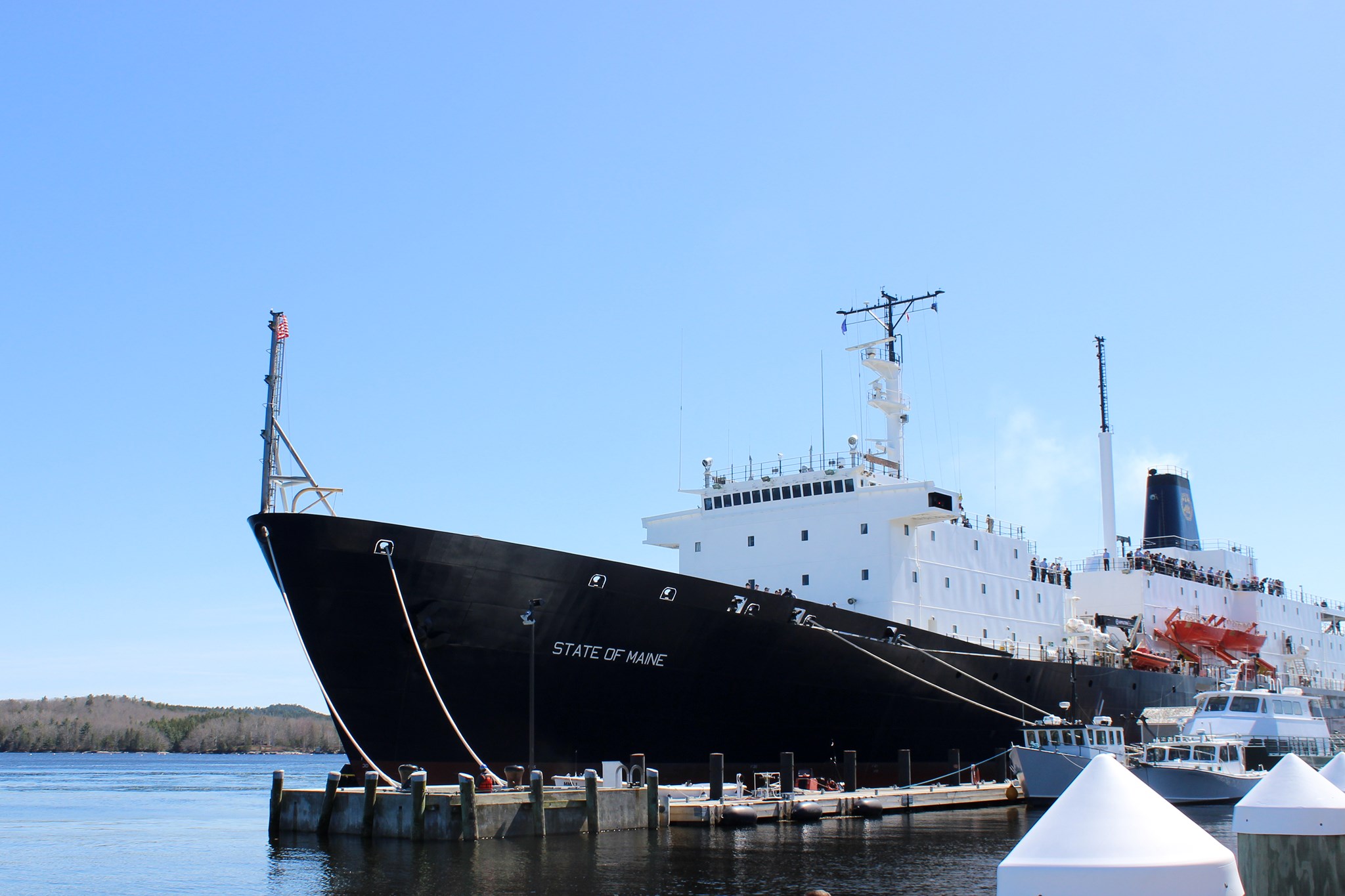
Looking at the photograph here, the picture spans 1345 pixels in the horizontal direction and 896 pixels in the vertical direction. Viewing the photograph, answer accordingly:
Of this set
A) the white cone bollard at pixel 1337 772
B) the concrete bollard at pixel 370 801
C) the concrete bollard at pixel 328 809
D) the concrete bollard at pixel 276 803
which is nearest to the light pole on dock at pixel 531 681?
the concrete bollard at pixel 370 801

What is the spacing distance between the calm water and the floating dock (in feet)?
0.93

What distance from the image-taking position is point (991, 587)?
27.9 meters

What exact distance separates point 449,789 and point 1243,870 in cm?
1571

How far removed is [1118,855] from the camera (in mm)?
2383

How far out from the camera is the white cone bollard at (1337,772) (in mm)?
6344

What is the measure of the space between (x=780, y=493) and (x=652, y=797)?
896 centimetres

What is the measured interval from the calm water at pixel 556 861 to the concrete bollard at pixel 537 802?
0.28 metres

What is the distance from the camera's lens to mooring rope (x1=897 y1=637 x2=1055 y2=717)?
75.0 ft

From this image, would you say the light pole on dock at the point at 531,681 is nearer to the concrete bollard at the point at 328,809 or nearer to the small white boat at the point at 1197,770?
the concrete bollard at the point at 328,809

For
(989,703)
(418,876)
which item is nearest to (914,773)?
(989,703)

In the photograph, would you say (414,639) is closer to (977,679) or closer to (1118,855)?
(977,679)

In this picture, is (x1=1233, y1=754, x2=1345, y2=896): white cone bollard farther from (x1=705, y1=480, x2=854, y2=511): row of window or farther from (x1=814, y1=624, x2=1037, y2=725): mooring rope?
(x1=705, y1=480, x2=854, y2=511): row of window

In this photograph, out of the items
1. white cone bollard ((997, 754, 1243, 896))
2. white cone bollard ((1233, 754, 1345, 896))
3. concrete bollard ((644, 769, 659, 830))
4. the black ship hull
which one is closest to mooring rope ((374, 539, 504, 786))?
the black ship hull

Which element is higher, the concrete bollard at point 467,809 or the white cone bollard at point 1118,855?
the white cone bollard at point 1118,855
